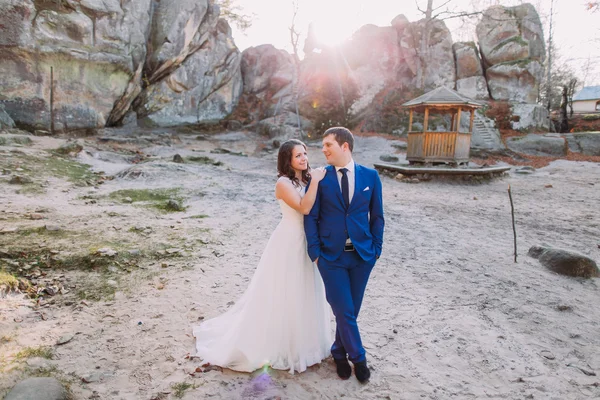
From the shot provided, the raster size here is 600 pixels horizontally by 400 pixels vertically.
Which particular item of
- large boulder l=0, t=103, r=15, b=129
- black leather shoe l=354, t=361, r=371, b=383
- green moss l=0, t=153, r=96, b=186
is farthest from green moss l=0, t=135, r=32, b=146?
black leather shoe l=354, t=361, r=371, b=383

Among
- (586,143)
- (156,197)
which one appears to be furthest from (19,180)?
(586,143)

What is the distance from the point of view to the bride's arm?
111 inches

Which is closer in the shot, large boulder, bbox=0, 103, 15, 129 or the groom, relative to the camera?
the groom

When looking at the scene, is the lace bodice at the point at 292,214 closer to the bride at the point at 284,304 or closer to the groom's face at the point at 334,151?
the bride at the point at 284,304

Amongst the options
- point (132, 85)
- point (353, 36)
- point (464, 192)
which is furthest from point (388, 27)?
point (464, 192)

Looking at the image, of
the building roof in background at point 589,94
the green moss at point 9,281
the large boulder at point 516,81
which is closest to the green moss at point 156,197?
the green moss at point 9,281

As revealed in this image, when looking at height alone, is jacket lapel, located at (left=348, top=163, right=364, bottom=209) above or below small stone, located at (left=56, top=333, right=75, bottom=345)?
above

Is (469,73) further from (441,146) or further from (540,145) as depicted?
(441,146)

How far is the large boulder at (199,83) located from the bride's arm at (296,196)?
23.8m

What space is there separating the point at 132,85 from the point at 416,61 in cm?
2037

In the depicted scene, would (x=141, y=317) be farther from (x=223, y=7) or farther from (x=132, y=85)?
(x=223, y=7)

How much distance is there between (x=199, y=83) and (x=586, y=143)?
2453cm

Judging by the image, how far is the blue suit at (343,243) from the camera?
2838 millimetres

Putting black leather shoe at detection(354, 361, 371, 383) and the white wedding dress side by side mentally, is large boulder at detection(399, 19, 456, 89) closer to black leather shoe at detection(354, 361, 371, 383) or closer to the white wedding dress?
the white wedding dress
